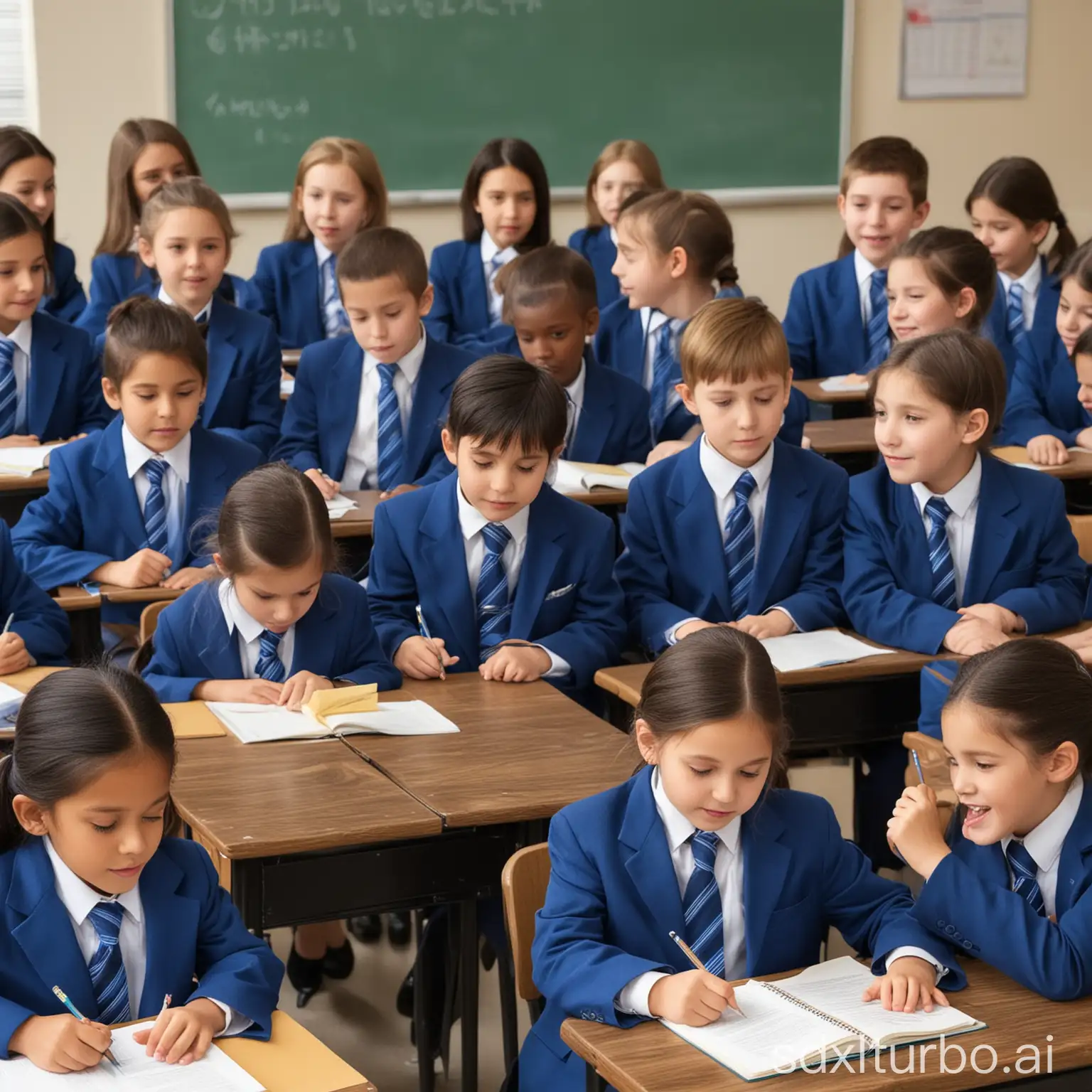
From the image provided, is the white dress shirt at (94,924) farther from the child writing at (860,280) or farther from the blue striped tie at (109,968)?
the child writing at (860,280)

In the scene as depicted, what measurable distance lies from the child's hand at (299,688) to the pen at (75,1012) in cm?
91

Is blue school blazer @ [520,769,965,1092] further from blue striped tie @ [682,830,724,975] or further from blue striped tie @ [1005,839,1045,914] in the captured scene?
blue striped tie @ [1005,839,1045,914]

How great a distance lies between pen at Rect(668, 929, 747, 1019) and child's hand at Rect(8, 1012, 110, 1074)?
0.61m

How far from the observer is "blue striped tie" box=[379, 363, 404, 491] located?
158 inches

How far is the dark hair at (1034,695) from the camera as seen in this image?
187 centimetres

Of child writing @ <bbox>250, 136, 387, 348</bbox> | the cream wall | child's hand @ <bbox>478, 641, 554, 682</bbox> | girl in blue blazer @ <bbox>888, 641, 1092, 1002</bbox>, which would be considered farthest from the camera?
the cream wall

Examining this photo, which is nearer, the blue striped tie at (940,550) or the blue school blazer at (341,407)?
the blue striped tie at (940,550)

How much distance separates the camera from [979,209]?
523 cm

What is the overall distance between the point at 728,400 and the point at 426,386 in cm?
109

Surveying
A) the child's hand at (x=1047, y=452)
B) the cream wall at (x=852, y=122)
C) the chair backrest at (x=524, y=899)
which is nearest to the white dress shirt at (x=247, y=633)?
the chair backrest at (x=524, y=899)

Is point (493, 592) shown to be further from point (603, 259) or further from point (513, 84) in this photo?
point (513, 84)

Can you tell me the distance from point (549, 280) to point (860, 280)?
4.91 ft

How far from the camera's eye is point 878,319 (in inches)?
201

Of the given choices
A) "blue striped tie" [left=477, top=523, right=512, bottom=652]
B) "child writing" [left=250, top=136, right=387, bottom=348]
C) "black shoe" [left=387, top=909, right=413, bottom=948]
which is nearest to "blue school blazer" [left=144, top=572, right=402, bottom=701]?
"blue striped tie" [left=477, top=523, right=512, bottom=652]
